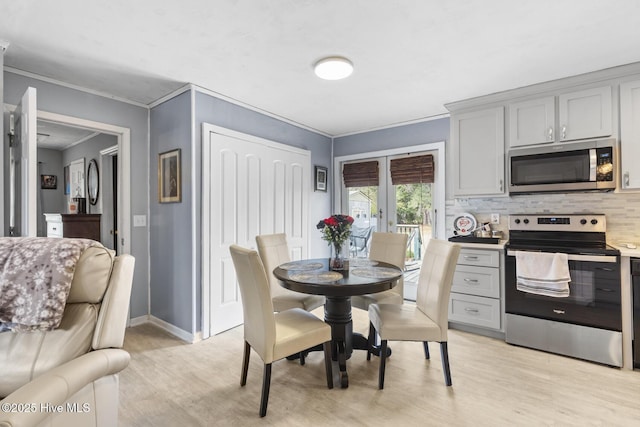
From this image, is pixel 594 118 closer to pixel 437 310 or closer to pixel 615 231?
pixel 615 231

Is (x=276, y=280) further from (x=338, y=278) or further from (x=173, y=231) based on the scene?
(x=173, y=231)

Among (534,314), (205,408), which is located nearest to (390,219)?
(534,314)

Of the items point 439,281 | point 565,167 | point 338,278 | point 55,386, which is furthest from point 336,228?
point 565,167

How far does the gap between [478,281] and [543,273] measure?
55 cm

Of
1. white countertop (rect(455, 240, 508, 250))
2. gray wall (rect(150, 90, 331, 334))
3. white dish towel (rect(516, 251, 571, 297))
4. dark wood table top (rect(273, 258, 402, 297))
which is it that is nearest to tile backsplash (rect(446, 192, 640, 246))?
white countertop (rect(455, 240, 508, 250))

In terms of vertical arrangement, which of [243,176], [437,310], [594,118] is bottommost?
[437,310]

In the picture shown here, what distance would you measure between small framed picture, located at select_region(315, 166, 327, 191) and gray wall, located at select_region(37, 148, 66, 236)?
4.49 metres

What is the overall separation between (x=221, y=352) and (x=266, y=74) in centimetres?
244

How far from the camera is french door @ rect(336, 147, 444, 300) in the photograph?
3936 millimetres

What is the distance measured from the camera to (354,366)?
237cm

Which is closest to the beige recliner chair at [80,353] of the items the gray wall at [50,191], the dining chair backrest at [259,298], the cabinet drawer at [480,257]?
the dining chair backrest at [259,298]

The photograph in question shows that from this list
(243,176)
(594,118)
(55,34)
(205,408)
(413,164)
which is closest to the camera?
(205,408)

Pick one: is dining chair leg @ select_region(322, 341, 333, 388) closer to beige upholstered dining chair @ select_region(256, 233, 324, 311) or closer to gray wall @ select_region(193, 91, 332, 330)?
beige upholstered dining chair @ select_region(256, 233, 324, 311)

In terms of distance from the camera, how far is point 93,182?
4477mm
